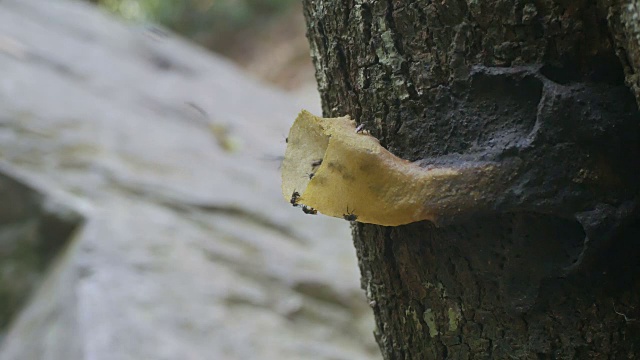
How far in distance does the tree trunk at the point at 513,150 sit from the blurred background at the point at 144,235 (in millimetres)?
690

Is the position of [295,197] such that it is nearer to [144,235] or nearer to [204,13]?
[144,235]

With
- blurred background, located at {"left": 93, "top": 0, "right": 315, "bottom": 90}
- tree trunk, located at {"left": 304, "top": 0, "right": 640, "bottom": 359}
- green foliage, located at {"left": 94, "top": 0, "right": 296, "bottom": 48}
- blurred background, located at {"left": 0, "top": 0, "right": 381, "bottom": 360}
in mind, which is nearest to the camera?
tree trunk, located at {"left": 304, "top": 0, "right": 640, "bottom": 359}

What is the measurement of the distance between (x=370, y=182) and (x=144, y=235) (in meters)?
1.89

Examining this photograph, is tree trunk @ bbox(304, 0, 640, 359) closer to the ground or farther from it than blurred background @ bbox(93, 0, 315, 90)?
closer to the ground

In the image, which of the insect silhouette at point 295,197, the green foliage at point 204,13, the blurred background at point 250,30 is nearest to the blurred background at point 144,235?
the insect silhouette at point 295,197

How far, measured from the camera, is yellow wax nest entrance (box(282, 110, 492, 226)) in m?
0.56

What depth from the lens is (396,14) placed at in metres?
0.62

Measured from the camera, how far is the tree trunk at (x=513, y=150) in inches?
21.1

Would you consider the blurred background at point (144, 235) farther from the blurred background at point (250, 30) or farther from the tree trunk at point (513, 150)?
the blurred background at point (250, 30)

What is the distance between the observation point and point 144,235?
2.33 metres

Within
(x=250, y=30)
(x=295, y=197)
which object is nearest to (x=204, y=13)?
(x=250, y=30)

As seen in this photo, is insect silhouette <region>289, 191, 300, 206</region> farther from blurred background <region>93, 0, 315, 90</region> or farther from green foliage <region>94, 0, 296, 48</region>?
green foliage <region>94, 0, 296, 48</region>

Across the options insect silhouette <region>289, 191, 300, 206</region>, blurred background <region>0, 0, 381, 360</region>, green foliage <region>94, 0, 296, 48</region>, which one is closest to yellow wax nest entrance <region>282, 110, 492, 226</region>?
insect silhouette <region>289, 191, 300, 206</region>

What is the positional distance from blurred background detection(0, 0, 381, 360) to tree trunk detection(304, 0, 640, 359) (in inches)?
27.2
